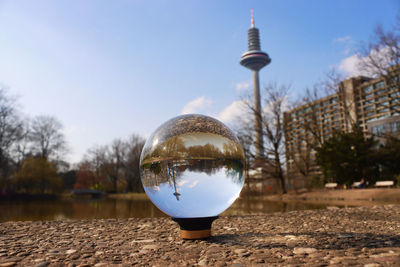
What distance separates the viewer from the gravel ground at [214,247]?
3.06m

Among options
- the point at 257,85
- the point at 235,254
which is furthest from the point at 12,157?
the point at 257,85

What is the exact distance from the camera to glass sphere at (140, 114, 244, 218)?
3672 millimetres

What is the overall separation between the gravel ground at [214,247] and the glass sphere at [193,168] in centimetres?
59

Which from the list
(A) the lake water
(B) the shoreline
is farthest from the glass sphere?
(B) the shoreline

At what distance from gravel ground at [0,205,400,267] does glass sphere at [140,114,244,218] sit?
0.59m

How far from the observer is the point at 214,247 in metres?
3.71

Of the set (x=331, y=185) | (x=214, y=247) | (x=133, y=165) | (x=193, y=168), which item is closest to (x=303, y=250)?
(x=214, y=247)

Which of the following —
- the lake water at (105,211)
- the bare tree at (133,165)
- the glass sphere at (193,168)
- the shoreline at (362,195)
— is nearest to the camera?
the glass sphere at (193,168)

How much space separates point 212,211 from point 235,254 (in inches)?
30.2

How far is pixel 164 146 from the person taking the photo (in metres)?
3.89

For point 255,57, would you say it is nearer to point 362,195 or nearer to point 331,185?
point 331,185

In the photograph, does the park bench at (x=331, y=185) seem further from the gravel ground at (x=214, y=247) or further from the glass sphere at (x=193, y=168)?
the glass sphere at (x=193, y=168)

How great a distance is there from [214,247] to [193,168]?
111cm

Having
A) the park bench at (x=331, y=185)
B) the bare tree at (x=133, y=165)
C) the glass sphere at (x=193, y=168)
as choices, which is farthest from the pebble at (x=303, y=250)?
the bare tree at (x=133, y=165)
